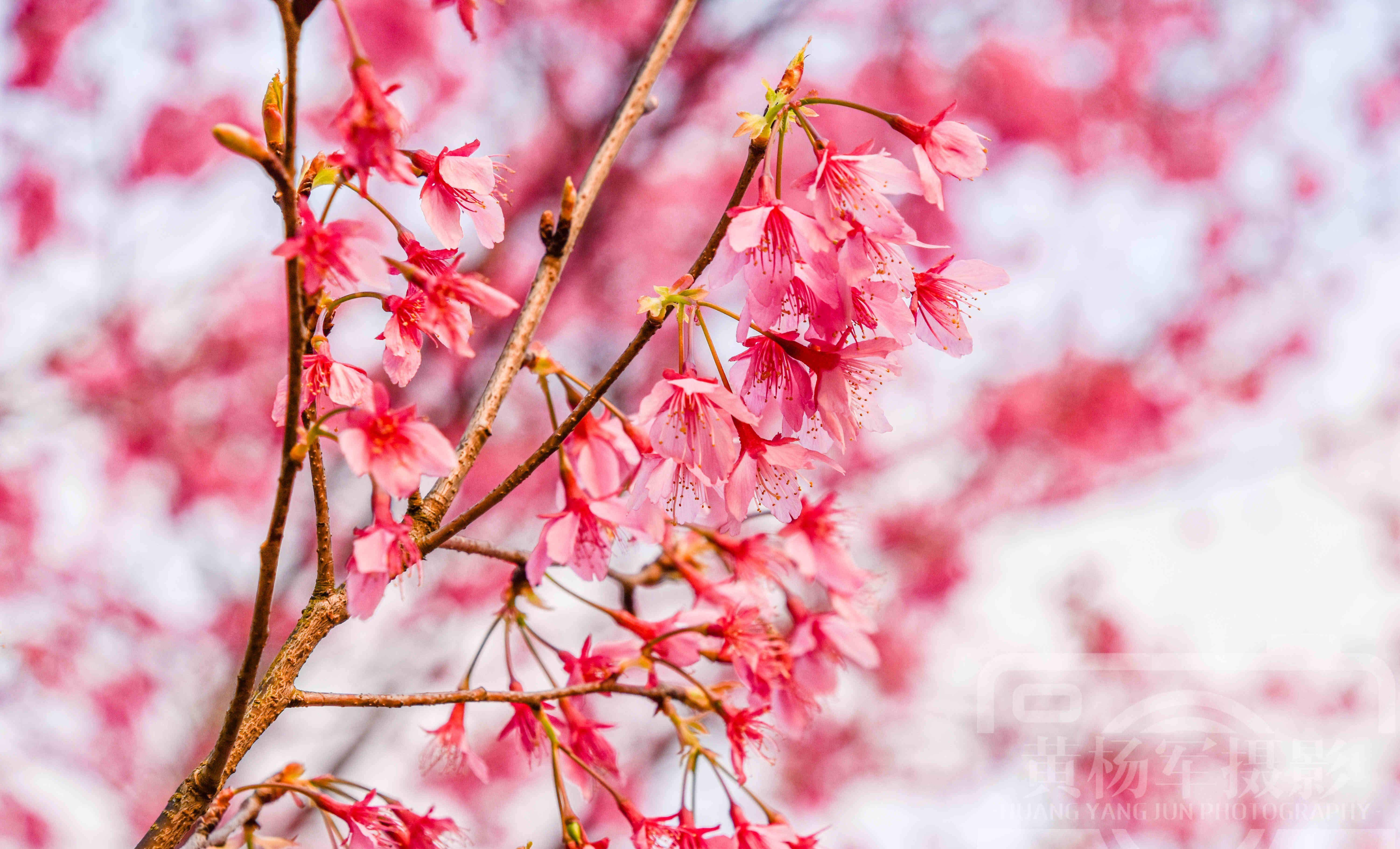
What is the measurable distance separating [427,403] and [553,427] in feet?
9.67

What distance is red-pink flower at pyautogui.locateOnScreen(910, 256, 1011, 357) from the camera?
3.59ft

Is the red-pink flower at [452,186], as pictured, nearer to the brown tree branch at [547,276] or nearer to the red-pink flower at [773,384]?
the brown tree branch at [547,276]

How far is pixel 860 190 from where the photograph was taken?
96 centimetres

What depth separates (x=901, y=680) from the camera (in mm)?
6855

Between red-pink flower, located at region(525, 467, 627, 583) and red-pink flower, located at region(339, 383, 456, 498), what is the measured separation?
0.19 metres

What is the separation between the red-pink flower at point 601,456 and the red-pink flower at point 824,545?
288mm

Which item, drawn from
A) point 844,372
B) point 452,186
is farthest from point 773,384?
point 452,186

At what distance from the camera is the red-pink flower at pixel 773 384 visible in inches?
40.8

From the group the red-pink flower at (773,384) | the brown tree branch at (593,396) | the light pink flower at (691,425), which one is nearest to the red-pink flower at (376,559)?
the brown tree branch at (593,396)

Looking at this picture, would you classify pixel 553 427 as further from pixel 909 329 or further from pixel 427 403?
pixel 427 403

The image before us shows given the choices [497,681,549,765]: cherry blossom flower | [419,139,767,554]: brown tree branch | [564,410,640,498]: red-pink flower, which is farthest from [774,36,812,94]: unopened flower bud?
[497,681,549,765]: cherry blossom flower

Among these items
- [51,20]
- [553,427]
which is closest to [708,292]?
[553,427]

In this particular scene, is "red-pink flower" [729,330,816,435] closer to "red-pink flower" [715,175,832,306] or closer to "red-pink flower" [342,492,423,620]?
"red-pink flower" [715,175,832,306]

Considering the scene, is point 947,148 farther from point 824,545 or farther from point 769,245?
point 824,545
